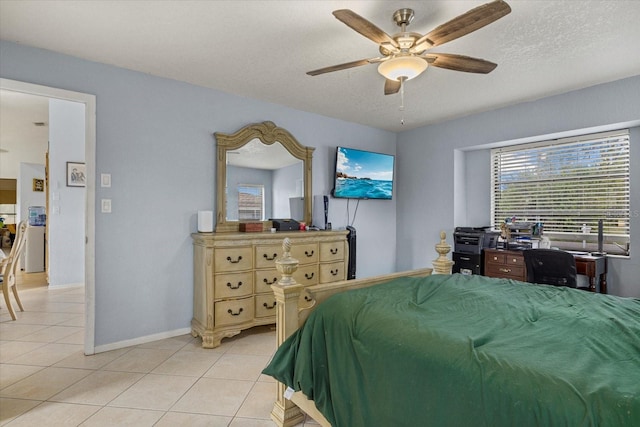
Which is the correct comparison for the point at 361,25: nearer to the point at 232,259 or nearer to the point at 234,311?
the point at 232,259

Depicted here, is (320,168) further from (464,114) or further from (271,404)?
(271,404)

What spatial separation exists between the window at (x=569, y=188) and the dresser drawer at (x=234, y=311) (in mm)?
3303

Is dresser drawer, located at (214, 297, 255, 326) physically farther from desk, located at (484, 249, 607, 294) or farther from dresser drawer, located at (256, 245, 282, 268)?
desk, located at (484, 249, 607, 294)

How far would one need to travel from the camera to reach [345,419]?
1.41 metres

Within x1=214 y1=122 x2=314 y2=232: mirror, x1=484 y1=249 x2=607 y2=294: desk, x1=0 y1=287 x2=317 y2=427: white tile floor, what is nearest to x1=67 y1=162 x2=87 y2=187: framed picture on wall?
x1=0 y1=287 x2=317 y2=427: white tile floor

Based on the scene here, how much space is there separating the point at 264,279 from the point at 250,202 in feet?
2.85

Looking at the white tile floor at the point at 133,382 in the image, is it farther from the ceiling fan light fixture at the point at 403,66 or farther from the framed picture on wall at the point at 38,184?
the framed picture on wall at the point at 38,184

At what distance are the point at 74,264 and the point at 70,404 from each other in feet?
12.5

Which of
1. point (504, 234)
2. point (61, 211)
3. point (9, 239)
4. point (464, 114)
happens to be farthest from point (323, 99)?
point (9, 239)

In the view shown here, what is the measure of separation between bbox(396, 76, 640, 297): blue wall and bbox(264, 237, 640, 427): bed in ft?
6.90

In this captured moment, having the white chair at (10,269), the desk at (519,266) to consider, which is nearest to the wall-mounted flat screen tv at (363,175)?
the desk at (519,266)

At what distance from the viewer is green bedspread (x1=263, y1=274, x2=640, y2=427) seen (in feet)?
3.12

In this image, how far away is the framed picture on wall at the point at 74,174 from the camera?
16.9 ft

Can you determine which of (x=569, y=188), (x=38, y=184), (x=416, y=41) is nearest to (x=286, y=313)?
(x=416, y=41)
